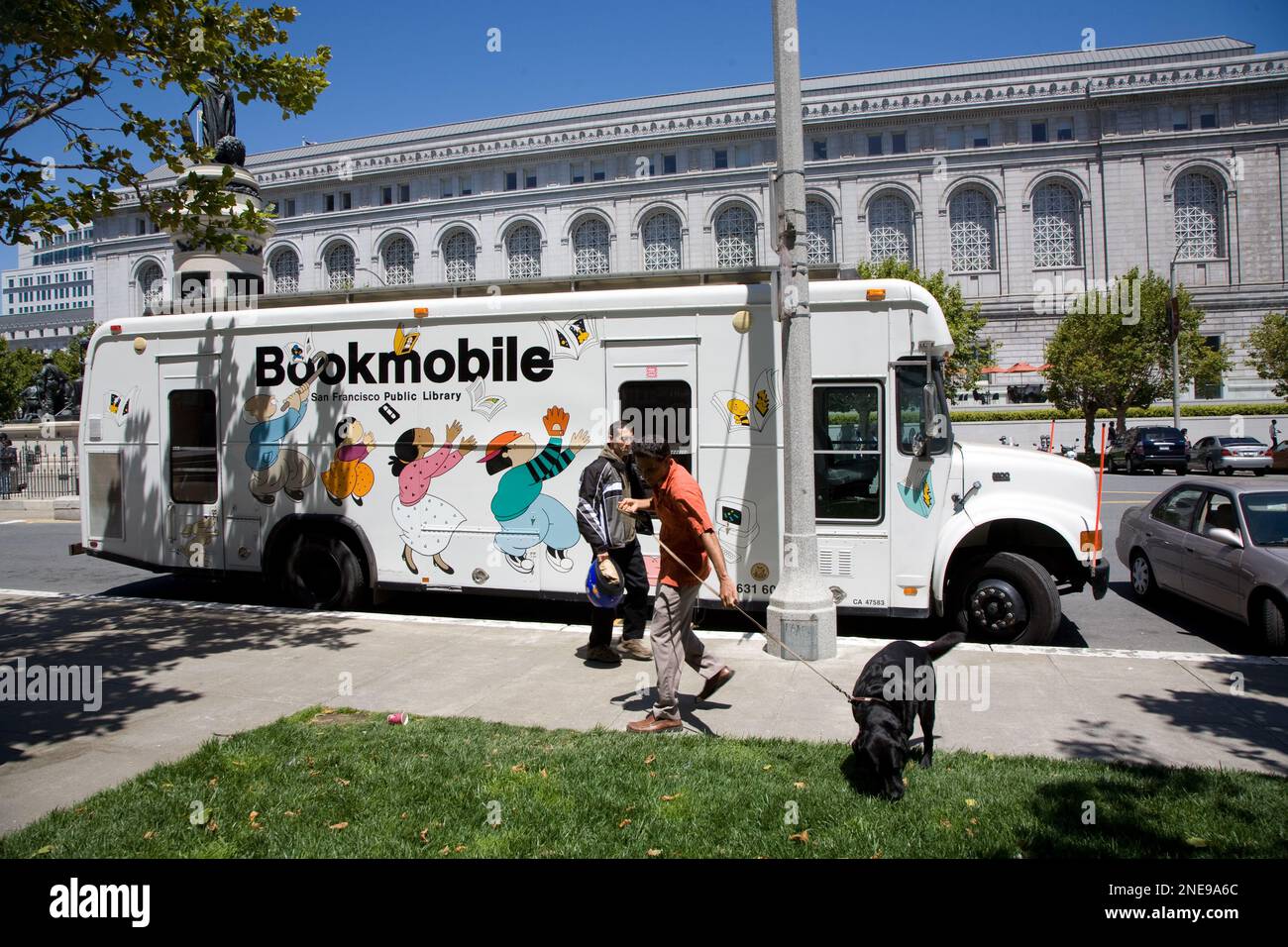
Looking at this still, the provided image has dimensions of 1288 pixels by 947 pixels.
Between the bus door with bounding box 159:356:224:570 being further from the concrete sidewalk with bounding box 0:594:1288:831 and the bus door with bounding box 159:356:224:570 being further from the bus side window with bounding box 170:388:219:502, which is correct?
the concrete sidewalk with bounding box 0:594:1288:831

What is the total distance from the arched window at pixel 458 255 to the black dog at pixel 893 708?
73506 millimetres

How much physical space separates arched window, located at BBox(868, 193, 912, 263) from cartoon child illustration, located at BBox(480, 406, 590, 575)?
6088 cm

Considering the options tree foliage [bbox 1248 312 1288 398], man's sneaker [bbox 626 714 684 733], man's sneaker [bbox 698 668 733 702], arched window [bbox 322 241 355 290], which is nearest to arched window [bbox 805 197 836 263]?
tree foliage [bbox 1248 312 1288 398]

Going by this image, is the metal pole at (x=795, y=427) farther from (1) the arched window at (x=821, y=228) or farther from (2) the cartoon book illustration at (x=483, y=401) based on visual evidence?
(1) the arched window at (x=821, y=228)

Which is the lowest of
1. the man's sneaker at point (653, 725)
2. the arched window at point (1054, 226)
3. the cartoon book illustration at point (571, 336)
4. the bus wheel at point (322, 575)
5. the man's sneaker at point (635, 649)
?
the man's sneaker at point (653, 725)

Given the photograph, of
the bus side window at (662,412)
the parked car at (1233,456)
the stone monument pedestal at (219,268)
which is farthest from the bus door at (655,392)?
the parked car at (1233,456)

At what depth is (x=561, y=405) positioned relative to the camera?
8359 mm

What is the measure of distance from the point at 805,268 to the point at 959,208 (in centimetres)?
6318

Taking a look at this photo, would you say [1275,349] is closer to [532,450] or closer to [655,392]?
[655,392]

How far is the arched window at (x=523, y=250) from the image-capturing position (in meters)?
72.6

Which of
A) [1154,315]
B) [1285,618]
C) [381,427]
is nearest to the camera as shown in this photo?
[1285,618]

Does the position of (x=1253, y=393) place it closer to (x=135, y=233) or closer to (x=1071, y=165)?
(x=1071, y=165)

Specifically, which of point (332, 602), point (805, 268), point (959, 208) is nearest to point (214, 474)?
point (332, 602)

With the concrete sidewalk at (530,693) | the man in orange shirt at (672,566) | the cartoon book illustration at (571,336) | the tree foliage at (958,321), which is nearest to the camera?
the concrete sidewalk at (530,693)
